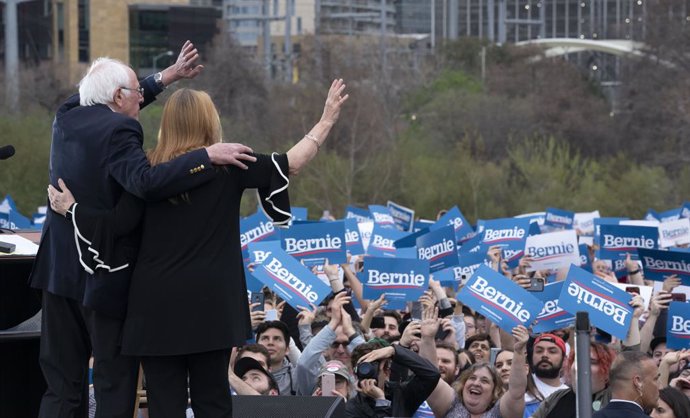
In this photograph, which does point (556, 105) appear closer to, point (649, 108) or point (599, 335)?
Answer: point (649, 108)

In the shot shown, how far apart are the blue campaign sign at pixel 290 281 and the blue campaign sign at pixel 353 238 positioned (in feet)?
19.8

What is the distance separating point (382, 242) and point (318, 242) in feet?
10.0

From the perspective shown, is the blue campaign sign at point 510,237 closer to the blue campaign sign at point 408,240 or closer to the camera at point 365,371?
the blue campaign sign at point 408,240

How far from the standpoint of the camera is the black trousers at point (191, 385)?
5832 mm

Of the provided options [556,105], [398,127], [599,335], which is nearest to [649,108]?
[556,105]

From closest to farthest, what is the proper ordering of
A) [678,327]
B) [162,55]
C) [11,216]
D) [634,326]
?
1. [678,327]
2. [634,326]
3. [11,216]
4. [162,55]

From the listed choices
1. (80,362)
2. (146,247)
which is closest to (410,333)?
(80,362)

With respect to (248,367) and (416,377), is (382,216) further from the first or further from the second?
(416,377)

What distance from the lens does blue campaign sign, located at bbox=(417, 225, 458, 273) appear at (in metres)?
15.7

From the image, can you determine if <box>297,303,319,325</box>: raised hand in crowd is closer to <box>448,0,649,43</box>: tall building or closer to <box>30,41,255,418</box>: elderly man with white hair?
<box>30,41,255,418</box>: elderly man with white hair

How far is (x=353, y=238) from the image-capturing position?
18.2 m

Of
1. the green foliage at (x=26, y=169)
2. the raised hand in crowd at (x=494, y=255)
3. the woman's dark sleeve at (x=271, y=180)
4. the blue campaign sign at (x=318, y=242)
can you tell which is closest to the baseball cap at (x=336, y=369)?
the woman's dark sleeve at (x=271, y=180)

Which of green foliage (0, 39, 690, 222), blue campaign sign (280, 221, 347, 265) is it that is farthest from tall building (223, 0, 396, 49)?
blue campaign sign (280, 221, 347, 265)

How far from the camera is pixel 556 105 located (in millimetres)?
64500
